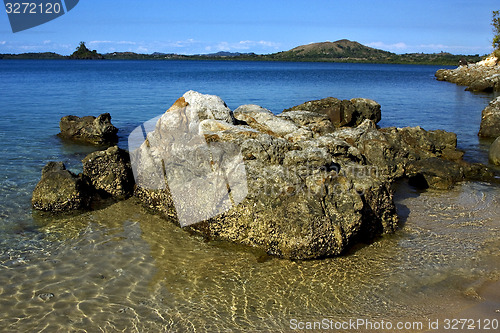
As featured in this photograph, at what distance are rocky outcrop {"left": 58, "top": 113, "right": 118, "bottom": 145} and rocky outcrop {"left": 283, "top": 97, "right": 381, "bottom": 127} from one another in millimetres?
7766

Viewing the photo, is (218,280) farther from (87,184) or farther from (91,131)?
(91,131)

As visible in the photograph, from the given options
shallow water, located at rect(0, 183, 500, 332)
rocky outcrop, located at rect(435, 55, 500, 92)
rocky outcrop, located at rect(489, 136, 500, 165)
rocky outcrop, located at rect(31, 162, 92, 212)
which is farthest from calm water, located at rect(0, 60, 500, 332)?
rocky outcrop, located at rect(435, 55, 500, 92)

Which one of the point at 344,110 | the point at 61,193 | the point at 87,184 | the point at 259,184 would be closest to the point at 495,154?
the point at 344,110

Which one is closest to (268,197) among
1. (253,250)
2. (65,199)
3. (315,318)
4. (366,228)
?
(253,250)

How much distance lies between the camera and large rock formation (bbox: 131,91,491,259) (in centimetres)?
749

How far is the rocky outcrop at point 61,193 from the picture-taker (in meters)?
9.45

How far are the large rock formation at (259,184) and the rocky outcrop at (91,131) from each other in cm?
733

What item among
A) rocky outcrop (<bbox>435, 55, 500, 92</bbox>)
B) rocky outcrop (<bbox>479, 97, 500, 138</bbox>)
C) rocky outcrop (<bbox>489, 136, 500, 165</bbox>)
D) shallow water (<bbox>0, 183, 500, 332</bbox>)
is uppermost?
rocky outcrop (<bbox>435, 55, 500, 92</bbox>)

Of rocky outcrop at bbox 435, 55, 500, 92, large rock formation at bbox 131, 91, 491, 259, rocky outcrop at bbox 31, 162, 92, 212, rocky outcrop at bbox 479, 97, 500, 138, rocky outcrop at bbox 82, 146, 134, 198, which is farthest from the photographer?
rocky outcrop at bbox 435, 55, 500, 92

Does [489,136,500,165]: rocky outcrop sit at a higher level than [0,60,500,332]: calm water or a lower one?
higher

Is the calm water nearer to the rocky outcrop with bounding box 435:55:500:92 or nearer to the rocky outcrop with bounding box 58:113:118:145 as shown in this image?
the rocky outcrop with bounding box 58:113:118:145

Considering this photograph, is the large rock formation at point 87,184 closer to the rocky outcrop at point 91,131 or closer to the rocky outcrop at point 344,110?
the rocky outcrop at point 91,131

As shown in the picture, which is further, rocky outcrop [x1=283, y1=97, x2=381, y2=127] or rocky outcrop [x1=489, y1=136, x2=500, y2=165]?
rocky outcrop [x1=283, y1=97, x2=381, y2=127]

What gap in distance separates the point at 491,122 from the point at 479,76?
3632 cm
